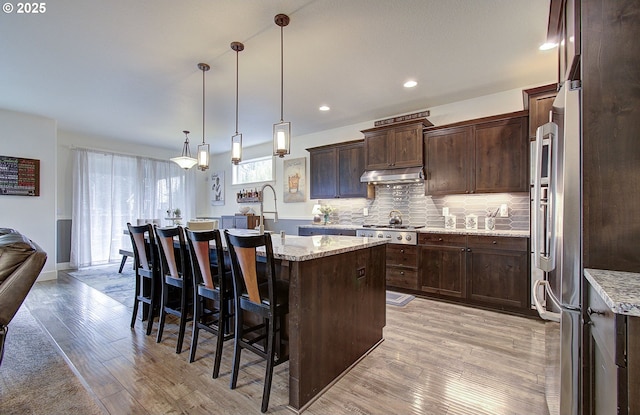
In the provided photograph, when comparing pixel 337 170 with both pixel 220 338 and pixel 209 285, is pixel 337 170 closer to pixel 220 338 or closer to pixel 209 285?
pixel 209 285

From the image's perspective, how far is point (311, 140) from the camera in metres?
5.97

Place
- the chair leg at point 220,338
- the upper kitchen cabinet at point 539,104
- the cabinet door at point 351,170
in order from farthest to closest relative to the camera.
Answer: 1. the cabinet door at point 351,170
2. the upper kitchen cabinet at point 539,104
3. the chair leg at point 220,338

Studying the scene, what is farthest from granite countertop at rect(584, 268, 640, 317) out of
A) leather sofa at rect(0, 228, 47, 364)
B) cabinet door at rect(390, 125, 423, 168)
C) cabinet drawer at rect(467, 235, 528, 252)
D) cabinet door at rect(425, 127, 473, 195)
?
cabinet door at rect(390, 125, 423, 168)

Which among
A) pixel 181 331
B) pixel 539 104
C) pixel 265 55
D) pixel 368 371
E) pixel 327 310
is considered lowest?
pixel 368 371

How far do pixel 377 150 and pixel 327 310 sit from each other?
10.3ft

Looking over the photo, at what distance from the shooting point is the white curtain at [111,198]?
5977 mm

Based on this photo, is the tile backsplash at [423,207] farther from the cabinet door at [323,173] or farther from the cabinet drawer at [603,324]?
the cabinet drawer at [603,324]

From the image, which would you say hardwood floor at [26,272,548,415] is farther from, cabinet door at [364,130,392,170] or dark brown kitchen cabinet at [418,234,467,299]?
cabinet door at [364,130,392,170]

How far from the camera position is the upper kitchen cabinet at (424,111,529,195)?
3.49 meters

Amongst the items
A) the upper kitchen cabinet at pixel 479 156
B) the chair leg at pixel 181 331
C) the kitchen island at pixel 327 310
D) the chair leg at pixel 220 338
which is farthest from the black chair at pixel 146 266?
the upper kitchen cabinet at pixel 479 156

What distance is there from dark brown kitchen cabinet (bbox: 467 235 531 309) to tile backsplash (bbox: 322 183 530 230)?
0.58 meters

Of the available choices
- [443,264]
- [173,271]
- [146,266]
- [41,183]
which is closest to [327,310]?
[173,271]

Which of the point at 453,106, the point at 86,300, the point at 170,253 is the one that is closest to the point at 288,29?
the point at 170,253

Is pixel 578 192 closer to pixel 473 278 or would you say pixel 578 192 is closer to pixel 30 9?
pixel 473 278
